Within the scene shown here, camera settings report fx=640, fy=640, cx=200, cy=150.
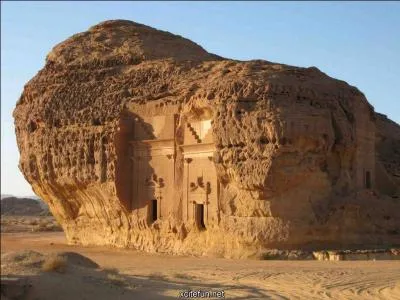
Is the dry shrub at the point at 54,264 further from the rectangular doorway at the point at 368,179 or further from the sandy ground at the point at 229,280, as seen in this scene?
the rectangular doorway at the point at 368,179

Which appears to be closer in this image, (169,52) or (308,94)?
(308,94)

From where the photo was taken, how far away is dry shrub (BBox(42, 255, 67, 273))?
41.8ft

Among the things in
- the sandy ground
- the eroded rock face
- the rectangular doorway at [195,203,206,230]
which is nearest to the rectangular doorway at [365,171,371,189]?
the eroded rock face

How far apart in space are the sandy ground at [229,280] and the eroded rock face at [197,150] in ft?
7.84

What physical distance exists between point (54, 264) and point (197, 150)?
13063 millimetres

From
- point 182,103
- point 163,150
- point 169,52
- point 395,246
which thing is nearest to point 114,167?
point 163,150

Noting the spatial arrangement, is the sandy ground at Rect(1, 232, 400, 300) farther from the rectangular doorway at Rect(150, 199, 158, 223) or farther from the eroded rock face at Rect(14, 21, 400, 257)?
the rectangular doorway at Rect(150, 199, 158, 223)

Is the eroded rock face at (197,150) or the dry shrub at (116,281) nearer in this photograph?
the dry shrub at (116,281)

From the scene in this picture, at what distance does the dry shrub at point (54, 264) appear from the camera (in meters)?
12.8

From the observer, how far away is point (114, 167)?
92.6ft

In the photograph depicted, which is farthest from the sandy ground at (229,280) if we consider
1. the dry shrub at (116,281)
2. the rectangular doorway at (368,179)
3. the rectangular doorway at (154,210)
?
the rectangular doorway at (368,179)

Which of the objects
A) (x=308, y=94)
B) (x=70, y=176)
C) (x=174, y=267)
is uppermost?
(x=308, y=94)

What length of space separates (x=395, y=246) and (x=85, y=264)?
12.8m

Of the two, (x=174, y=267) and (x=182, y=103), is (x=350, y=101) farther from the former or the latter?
(x=174, y=267)
